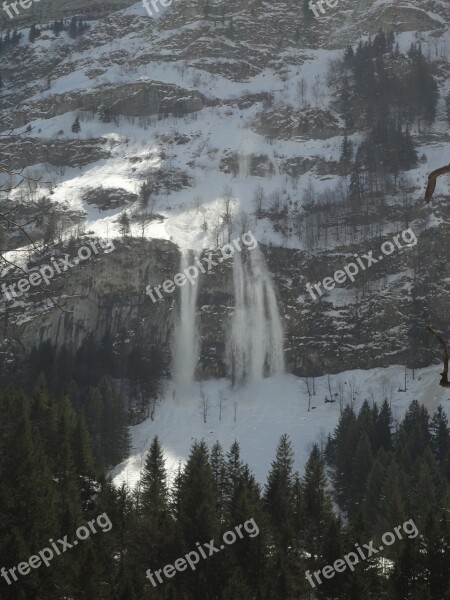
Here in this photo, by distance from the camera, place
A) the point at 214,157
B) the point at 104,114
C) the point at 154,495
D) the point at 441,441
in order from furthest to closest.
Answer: the point at 104,114 → the point at 214,157 → the point at 441,441 → the point at 154,495

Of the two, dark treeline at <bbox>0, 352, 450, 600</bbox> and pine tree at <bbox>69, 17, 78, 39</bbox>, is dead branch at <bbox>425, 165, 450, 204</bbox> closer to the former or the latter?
dark treeline at <bbox>0, 352, 450, 600</bbox>

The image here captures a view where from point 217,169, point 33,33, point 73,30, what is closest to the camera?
point 217,169

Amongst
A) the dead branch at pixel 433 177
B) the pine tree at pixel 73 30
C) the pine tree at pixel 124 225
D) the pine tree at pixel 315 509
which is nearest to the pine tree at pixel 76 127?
the pine tree at pixel 124 225

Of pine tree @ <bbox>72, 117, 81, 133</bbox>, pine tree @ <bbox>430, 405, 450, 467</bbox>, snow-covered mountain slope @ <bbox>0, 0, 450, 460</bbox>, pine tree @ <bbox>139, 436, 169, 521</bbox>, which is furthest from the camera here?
pine tree @ <bbox>72, 117, 81, 133</bbox>

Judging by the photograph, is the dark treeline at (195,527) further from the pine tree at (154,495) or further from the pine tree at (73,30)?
the pine tree at (73,30)

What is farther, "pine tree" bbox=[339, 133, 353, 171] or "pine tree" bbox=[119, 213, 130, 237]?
"pine tree" bbox=[339, 133, 353, 171]

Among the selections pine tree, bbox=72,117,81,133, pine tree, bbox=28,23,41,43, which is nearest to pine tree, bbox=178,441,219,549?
pine tree, bbox=72,117,81,133

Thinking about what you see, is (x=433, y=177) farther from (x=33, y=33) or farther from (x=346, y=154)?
(x=33, y=33)

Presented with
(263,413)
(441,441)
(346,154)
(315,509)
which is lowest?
(263,413)

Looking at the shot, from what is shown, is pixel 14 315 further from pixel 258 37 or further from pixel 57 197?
pixel 258 37

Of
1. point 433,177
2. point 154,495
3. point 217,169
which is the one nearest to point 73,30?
point 217,169
